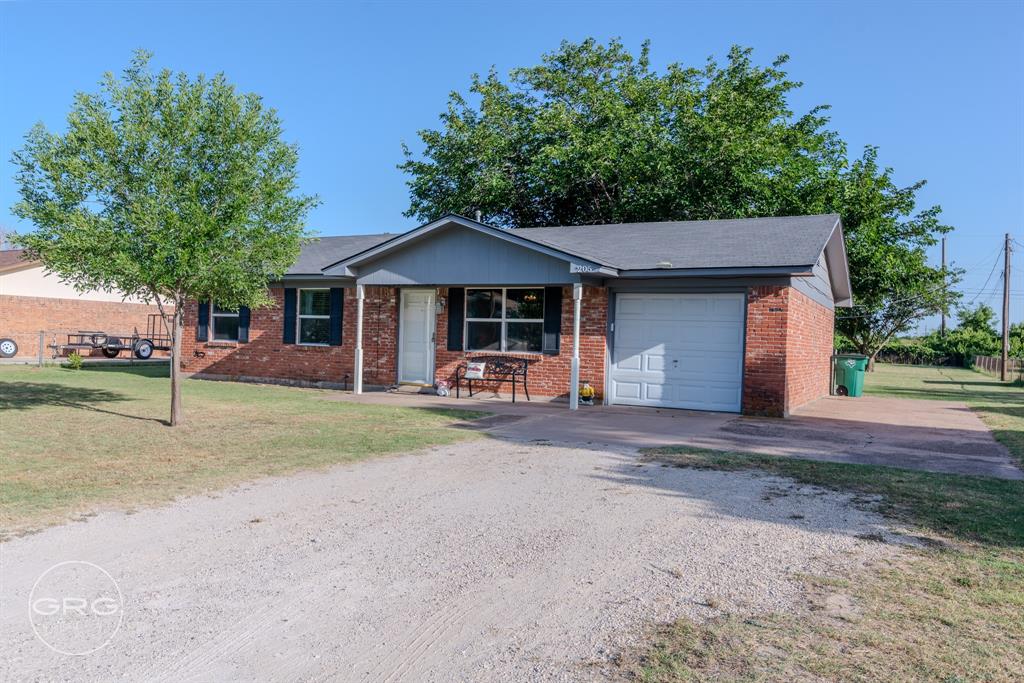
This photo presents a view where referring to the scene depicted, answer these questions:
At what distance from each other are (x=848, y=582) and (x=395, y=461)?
5205 mm

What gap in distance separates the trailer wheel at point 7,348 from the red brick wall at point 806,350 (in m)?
26.3

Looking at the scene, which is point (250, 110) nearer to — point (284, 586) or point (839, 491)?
point (284, 586)

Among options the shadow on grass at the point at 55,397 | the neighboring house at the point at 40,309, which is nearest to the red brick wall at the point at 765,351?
the shadow on grass at the point at 55,397

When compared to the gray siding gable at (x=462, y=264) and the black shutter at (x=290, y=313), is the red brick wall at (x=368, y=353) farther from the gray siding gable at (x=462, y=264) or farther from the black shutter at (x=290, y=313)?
the gray siding gable at (x=462, y=264)

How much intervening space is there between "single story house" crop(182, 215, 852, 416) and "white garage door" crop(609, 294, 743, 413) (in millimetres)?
22

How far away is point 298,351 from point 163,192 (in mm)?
9150

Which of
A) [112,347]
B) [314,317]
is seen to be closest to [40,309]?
[112,347]

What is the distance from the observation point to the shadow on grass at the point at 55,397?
12438 millimetres

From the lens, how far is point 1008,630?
385cm

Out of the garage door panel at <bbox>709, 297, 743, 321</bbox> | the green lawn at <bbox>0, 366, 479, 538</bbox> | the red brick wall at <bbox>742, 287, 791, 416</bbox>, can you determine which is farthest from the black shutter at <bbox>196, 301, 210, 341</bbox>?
the red brick wall at <bbox>742, 287, 791, 416</bbox>

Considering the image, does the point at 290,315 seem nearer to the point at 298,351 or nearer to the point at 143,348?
the point at 298,351

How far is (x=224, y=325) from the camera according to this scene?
20375 millimetres

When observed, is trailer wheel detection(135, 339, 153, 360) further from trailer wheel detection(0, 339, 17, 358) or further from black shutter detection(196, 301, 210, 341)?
black shutter detection(196, 301, 210, 341)

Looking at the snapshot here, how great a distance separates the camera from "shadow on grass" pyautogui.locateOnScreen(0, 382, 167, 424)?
12438 millimetres
